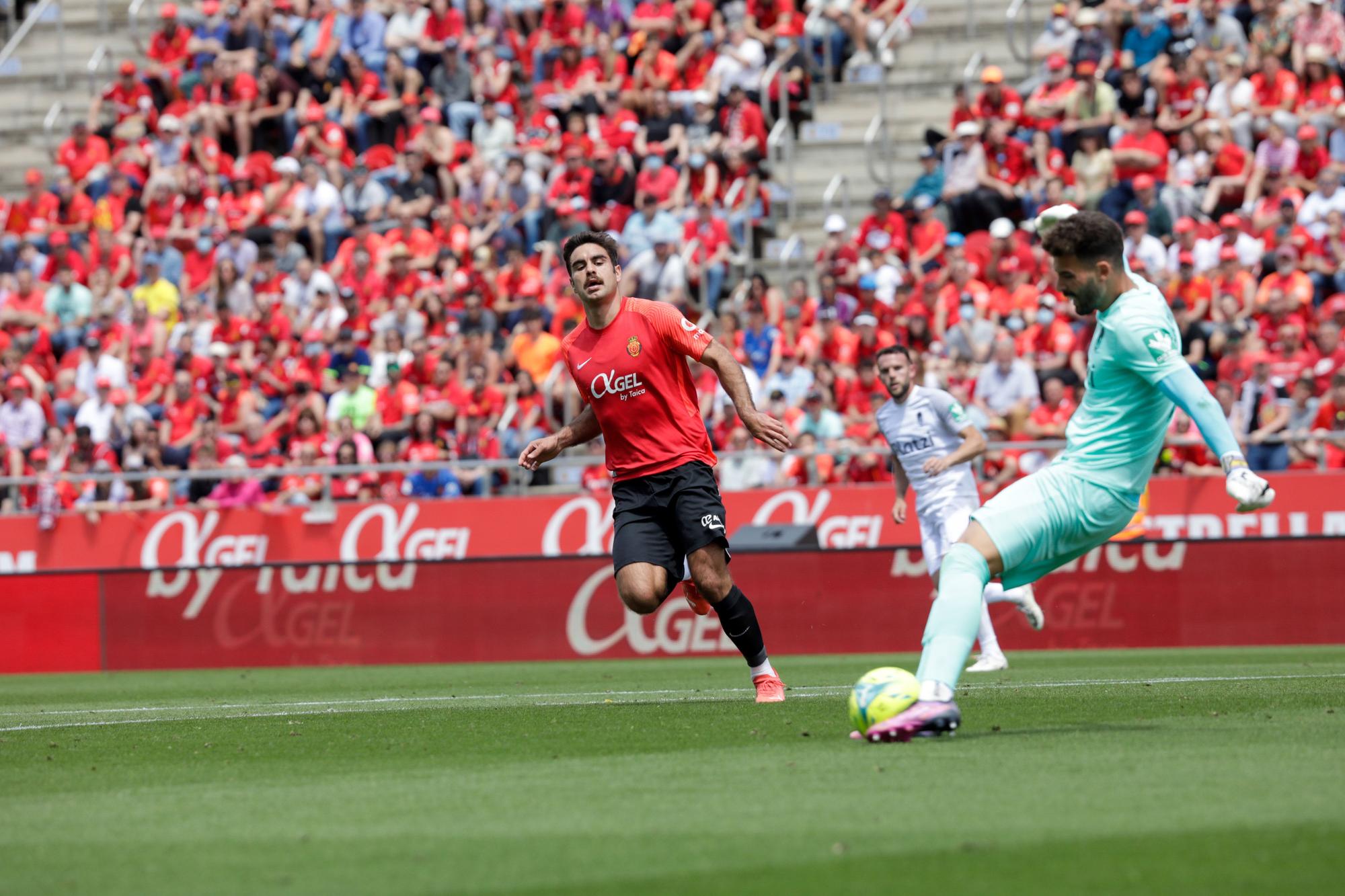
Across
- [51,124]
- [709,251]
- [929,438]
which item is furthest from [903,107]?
[51,124]

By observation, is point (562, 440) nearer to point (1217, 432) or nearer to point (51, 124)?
point (1217, 432)

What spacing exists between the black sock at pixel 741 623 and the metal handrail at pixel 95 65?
25593mm

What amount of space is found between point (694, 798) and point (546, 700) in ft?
18.2

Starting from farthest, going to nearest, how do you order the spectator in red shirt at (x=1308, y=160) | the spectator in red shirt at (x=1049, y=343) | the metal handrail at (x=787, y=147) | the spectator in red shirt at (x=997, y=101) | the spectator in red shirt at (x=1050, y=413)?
the metal handrail at (x=787, y=147)
the spectator in red shirt at (x=997, y=101)
the spectator in red shirt at (x=1308, y=160)
the spectator in red shirt at (x=1049, y=343)
the spectator in red shirt at (x=1050, y=413)

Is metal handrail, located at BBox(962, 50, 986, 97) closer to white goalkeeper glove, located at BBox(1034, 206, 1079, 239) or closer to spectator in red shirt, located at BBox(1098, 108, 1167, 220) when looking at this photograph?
spectator in red shirt, located at BBox(1098, 108, 1167, 220)

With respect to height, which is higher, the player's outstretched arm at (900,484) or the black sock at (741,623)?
the player's outstretched arm at (900,484)

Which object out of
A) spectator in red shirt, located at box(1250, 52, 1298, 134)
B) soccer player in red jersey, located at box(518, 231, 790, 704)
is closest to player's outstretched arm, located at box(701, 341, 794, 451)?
soccer player in red jersey, located at box(518, 231, 790, 704)

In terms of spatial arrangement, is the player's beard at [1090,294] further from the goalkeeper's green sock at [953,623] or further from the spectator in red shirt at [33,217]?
the spectator in red shirt at [33,217]

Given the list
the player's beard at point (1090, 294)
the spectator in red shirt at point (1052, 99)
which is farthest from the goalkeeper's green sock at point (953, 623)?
the spectator in red shirt at point (1052, 99)

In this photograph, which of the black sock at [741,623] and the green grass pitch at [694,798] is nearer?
the green grass pitch at [694,798]

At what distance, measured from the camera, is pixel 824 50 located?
88.9ft

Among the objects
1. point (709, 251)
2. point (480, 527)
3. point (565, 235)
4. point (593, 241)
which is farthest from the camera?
point (565, 235)

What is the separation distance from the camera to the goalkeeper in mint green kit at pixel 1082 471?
7633 millimetres

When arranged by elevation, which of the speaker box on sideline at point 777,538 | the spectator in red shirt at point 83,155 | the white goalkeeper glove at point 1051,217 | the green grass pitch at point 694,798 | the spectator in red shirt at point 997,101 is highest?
the spectator in red shirt at point 83,155
